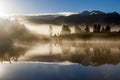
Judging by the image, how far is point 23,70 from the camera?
10484 millimetres

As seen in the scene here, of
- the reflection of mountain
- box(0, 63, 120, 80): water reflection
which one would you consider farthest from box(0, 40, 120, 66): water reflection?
box(0, 63, 120, 80): water reflection

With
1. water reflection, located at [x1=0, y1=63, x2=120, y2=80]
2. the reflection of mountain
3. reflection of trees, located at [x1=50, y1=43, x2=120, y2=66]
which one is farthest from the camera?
the reflection of mountain


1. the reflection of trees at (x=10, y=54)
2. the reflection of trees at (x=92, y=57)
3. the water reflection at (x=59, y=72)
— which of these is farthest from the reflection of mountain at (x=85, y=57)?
the water reflection at (x=59, y=72)

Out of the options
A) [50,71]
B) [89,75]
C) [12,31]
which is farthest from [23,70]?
[12,31]

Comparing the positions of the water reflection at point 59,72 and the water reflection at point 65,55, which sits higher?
the water reflection at point 59,72

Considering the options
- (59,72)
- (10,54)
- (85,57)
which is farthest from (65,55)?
(59,72)

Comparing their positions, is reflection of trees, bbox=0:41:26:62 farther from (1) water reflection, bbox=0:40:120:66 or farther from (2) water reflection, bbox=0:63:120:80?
(2) water reflection, bbox=0:63:120:80

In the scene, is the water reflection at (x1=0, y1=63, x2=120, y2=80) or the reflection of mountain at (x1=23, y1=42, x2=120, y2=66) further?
→ the reflection of mountain at (x1=23, y1=42, x2=120, y2=66)

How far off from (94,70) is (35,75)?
6.21ft

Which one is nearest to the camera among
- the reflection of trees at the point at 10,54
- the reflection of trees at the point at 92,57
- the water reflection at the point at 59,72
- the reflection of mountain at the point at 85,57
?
the water reflection at the point at 59,72

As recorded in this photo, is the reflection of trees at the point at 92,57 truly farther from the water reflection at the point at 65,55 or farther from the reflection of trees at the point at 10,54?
the reflection of trees at the point at 10,54

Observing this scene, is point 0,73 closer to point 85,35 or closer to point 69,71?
point 69,71

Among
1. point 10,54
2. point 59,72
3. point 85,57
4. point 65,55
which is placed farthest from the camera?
point 10,54

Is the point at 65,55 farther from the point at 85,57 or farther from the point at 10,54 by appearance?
the point at 10,54
